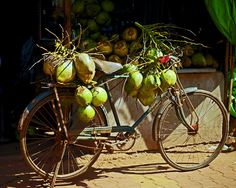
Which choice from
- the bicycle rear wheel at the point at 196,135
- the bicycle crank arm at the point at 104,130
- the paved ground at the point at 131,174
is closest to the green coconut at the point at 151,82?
the bicycle crank arm at the point at 104,130

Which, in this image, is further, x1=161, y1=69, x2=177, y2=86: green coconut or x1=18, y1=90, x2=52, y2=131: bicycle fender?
x1=161, y1=69, x2=177, y2=86: green coconut

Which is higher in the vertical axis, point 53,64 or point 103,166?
point 53,64

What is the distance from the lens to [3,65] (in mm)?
6906

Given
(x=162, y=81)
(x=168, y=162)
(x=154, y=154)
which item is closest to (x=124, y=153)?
(x=154, y=154)

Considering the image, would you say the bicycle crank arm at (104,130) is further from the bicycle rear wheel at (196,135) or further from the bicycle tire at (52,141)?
the bicycle rear wheel at (196,135)

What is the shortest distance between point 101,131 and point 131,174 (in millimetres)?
782

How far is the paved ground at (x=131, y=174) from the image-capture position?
519 centimetres

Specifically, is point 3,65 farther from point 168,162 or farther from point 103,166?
point 168,162

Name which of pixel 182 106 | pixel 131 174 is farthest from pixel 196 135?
pixel 131 174

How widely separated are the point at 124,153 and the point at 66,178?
1.14 meters

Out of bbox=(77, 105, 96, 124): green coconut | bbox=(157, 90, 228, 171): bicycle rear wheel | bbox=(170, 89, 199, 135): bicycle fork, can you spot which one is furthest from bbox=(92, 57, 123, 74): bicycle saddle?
bbox=(157, 90, 228, 171): bicycle rear wheel

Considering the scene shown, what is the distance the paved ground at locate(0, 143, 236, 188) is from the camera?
204 inches

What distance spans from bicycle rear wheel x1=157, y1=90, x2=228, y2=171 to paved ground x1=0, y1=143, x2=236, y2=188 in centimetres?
20

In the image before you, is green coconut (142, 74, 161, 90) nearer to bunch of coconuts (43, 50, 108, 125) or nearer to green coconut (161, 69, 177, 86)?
green coconut (161, 69, 177, 86)
